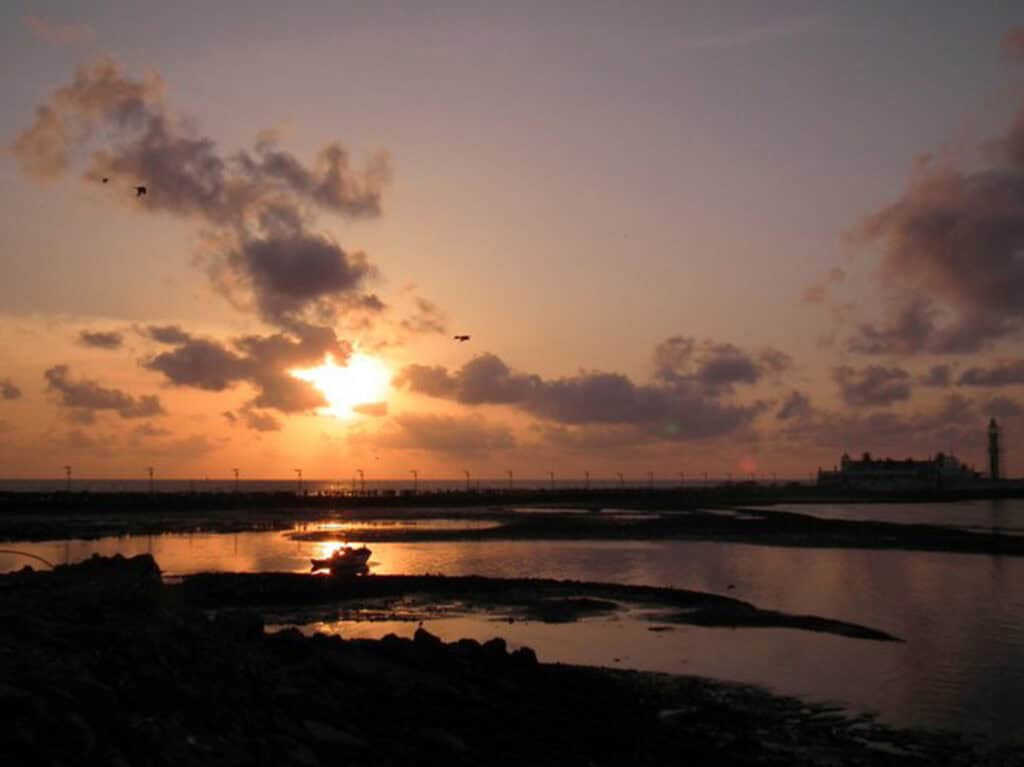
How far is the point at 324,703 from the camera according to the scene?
19672mm

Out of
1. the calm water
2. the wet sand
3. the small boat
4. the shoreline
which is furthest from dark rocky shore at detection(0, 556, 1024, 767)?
the wet sand

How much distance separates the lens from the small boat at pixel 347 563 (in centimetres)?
4969

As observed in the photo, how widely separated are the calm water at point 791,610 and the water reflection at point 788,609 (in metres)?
0.07

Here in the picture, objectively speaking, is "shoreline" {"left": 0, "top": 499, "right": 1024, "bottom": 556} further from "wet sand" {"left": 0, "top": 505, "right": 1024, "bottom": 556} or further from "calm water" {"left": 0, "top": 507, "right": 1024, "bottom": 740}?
"calm water" {"left": 0, "top": 507, "right": 1024, "bottom": 740}

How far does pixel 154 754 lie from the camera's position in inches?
576

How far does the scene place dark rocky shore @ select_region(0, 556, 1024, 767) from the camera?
1518 centimetres

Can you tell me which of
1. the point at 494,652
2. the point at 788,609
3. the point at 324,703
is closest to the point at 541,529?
the point at 788,609

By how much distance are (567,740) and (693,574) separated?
113 ft

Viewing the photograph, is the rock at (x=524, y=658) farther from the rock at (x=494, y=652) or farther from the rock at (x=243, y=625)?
the rock at (x=243, y=625)

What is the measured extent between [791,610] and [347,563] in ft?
70.1

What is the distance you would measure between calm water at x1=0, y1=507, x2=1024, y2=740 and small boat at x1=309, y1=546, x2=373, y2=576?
417 centimetres

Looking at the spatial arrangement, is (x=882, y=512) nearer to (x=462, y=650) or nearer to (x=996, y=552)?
(x=996, y=552)

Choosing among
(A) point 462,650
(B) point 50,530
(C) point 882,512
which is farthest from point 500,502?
(A) point 462,650

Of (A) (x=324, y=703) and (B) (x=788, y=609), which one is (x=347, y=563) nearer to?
(B) (x=788, y=609)
